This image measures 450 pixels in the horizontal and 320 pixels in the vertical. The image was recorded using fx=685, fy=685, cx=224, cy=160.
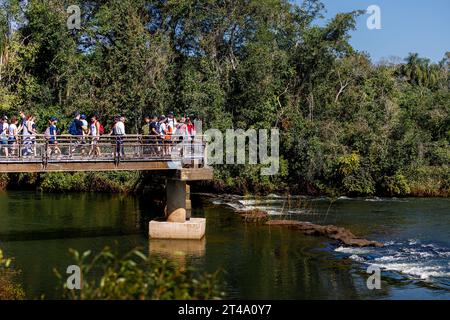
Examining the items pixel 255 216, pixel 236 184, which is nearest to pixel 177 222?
pixel 255 216

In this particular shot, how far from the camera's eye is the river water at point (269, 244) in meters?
22.2

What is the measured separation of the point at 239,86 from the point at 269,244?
24350 millimetres

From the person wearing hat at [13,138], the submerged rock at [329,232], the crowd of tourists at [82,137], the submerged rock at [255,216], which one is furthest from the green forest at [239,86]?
the person wearing hat at [13,138]

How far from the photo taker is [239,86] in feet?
169

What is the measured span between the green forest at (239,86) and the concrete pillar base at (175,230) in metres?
17.9

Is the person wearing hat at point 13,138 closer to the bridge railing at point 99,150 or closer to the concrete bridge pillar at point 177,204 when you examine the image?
the bridge railing at point 99,150

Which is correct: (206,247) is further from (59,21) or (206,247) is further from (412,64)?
(412,64)

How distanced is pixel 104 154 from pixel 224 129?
20568mm

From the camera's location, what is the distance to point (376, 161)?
155 feet

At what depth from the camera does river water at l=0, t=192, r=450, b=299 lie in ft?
72.9

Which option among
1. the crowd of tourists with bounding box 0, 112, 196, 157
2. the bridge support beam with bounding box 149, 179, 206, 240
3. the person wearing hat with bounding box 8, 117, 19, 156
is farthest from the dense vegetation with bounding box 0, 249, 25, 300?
the bridge support beam with bounding box 149, 179, 206, 240

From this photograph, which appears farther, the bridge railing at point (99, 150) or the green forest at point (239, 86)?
the green forest at point (239, 86)

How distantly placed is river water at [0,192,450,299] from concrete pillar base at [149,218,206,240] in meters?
0.41

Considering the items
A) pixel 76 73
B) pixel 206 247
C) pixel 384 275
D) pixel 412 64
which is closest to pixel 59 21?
pixel 76 73
